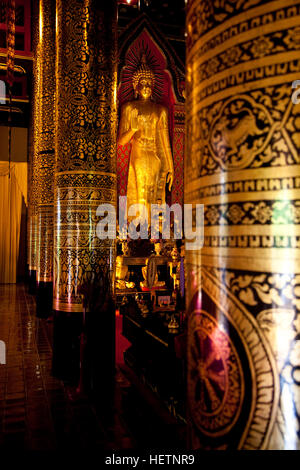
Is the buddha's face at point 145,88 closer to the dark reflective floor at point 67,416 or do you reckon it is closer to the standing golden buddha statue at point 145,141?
the standing golden buddha statue at point 145,141

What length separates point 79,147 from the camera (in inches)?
129

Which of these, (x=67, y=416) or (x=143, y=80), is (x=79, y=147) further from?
(x=143, y=80)

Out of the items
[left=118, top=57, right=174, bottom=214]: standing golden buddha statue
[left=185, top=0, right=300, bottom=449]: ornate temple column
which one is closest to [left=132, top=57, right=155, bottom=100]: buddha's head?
[left=118, top=57, right=174, bottom=214]: standing golden buddha statue

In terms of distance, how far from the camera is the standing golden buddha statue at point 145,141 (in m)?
8.24

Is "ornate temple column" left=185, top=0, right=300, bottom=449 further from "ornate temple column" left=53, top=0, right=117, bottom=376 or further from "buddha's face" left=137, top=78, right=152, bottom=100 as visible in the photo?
"buddha's face" left=137, top=78, right=152, bottom=100

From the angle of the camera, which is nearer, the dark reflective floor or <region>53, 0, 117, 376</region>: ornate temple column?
the dark reflective floor

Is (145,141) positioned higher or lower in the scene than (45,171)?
higher

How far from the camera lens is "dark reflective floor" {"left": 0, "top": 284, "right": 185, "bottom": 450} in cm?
221

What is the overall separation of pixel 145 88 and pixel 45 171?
3.49 metres

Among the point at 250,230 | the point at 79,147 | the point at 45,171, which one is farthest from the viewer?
the point at 45,171

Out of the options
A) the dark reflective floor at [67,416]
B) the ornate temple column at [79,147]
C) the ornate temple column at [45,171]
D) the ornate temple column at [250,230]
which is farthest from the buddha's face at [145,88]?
the ornate temple column at [250,230]

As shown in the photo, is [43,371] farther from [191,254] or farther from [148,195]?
[148,195]

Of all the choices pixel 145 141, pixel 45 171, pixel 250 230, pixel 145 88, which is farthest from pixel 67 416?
pixel 145 88

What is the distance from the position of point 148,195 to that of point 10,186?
4517 millimetres
